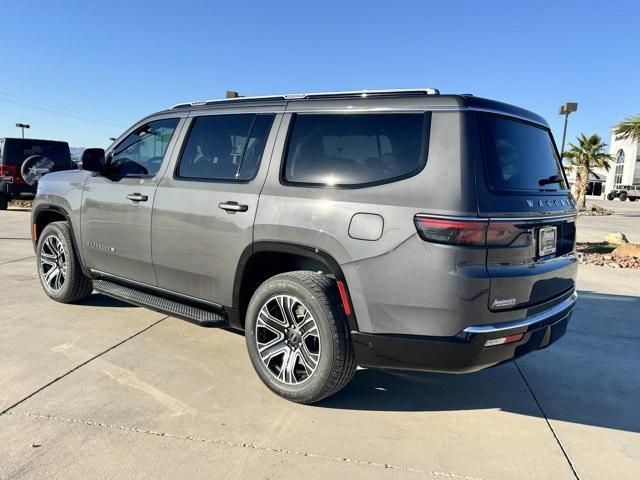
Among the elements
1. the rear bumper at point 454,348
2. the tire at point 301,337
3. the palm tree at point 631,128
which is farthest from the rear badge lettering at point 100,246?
the palm tree at point 631,128

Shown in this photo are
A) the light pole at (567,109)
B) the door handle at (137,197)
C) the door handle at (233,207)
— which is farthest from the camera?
the light pole at (567,109)

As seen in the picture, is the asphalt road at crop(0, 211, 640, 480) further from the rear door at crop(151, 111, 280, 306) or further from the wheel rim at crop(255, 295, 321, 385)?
the rear door at crop(151, 111, 280, 306)

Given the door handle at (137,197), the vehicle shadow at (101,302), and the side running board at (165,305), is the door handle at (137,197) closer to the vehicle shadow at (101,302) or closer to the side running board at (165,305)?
the side running board at (165,305)

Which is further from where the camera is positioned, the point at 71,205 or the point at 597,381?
the point at 71,205

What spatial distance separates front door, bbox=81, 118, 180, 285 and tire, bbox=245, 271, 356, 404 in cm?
125

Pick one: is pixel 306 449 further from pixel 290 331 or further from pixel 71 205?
pixel 71 205

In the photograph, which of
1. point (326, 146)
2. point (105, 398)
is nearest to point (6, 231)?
point (105, 398)

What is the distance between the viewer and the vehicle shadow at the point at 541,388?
3.30m

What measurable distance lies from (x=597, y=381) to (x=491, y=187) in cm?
207

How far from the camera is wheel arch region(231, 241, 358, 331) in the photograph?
2.98 metres

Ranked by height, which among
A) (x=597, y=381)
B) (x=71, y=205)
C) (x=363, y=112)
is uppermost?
(x=363, y=112)

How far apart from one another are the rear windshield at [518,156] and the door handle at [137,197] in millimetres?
2659

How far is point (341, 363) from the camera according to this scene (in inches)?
119

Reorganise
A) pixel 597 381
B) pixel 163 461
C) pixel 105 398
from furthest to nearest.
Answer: pixel 597 381 → pixel 105 398 → pixel 163 461
